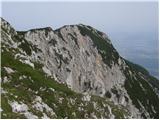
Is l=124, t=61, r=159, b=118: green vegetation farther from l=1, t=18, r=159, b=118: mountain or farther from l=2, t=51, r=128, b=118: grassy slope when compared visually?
l=2, t=51, r=128, b=118: grassy slope

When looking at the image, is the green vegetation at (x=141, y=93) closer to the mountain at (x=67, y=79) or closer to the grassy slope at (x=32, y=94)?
the mountain at (x=67, y=79)

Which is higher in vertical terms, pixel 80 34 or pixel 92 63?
pixel 80 34

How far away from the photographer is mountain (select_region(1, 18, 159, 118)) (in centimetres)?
3953

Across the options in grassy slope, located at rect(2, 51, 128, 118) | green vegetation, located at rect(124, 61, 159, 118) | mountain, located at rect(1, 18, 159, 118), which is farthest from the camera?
green vegetation, located at rect(124, 61, 159, 118)

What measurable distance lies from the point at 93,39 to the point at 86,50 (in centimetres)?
1611

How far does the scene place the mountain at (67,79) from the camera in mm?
39531

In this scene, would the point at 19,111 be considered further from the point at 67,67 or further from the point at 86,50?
the point at 86,50

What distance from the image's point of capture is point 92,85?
128750mm

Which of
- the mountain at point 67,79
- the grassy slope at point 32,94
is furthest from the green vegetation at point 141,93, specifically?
the grassy slope at point 32,94

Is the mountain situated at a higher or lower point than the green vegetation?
higher

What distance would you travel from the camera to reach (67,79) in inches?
4596

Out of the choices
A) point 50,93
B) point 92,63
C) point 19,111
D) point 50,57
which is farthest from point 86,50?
point 19,111

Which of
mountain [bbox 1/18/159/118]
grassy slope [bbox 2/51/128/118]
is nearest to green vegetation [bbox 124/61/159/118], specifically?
mountain [bbox 1/18/159/118]

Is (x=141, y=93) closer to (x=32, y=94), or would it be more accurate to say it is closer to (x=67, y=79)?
(x=67, y=79)
